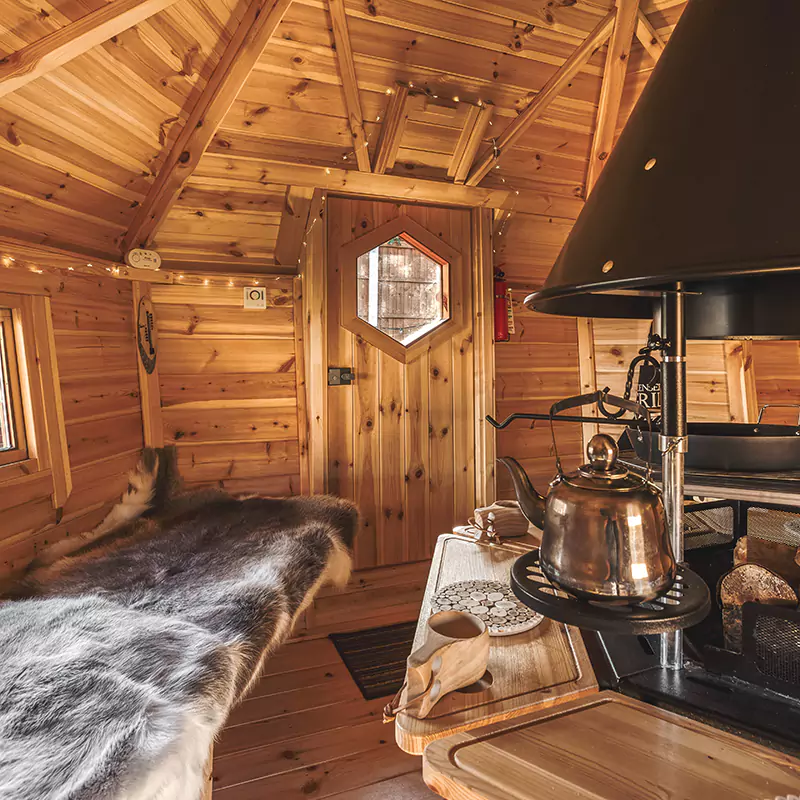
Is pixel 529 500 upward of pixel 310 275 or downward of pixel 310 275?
downward

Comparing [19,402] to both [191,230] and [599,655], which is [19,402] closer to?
[191,230]

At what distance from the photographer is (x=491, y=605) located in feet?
4.38

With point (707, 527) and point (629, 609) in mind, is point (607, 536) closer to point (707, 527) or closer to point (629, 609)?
point (629, 609)

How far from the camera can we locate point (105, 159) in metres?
2.54

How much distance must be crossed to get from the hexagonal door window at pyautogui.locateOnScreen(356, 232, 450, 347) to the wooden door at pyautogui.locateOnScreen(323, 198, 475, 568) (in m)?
0.08

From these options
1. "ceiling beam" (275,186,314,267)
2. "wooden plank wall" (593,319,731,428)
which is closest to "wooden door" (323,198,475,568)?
"ceiling beam" (275,186,314,267)

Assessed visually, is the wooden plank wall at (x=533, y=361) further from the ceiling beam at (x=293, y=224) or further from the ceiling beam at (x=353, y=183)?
the ceiling beam at (x=293, y=224)

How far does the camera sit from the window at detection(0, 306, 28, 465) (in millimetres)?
2430

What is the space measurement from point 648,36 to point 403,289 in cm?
174

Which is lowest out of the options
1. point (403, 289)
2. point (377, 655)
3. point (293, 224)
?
point (377, 655)

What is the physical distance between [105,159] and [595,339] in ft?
10.5

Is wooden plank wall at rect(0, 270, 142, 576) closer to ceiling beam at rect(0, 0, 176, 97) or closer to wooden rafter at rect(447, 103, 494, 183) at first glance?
ceiling beam at rect(0, 0, 176, 97)

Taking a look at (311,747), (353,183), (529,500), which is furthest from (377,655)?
(353,183)

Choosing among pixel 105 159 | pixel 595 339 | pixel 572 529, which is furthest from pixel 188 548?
pixel 595 339
